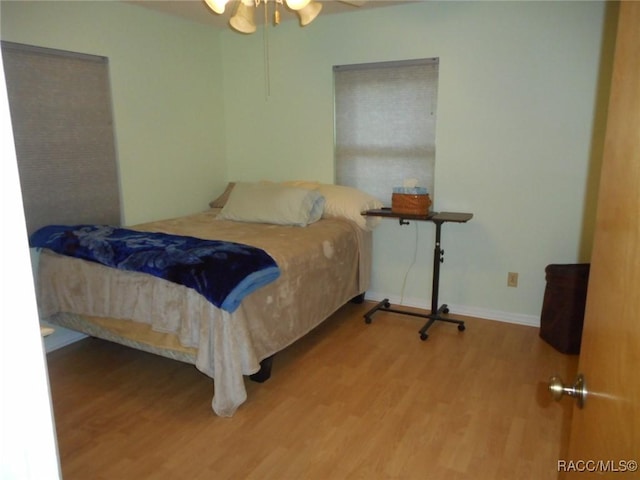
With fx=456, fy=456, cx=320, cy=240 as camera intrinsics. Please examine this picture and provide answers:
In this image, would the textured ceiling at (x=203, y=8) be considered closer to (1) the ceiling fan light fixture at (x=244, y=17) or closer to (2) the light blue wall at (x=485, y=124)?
(2) the light blue wall at (x=485, y=124)

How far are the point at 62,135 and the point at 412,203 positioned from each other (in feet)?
7.72

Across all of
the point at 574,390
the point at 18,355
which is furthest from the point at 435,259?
the point at 18,355

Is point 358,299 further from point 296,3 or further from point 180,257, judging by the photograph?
point 296,3

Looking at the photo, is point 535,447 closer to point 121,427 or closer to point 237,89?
point 121,427

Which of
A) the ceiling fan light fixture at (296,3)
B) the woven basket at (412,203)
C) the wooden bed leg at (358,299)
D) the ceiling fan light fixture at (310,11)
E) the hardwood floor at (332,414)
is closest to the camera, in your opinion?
the hardwood floor at (332,414)

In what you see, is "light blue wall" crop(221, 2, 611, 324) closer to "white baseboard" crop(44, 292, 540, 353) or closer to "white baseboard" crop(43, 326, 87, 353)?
"white baseboard" crop(44, 292, 540, 353)

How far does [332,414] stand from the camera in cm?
224

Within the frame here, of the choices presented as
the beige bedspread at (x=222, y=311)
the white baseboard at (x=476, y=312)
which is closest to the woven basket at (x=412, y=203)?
the beige bedspread at (x=222, y=311)

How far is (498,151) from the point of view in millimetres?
3219

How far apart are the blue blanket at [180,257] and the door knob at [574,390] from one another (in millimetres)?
1456

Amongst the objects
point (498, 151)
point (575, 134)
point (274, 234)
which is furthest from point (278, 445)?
point (575, 134)

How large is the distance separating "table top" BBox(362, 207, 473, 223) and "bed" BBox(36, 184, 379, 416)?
0.18 metres

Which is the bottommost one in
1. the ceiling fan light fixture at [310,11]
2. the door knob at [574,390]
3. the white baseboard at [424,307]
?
the white baseboard at [424,307]

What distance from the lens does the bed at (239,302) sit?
7.21ft
